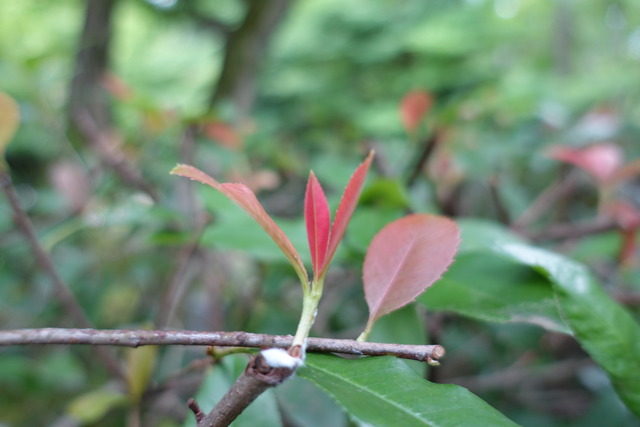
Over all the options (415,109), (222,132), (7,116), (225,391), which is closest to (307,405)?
(225,391)

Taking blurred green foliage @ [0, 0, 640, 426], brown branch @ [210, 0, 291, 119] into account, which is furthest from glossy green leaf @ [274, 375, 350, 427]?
brown branch @ [210, 0, 291, 119]

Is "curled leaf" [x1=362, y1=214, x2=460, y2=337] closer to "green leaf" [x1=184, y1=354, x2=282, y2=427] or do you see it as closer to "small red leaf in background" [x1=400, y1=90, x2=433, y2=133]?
"green leaf" [x1=184, y1=354, x2=282, y2=427]

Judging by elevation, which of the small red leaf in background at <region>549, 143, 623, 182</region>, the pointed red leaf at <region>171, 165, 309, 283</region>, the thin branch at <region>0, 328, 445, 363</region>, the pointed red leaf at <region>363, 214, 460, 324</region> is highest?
the small red leaf in background at <region>549, 143, 623, 182</region>

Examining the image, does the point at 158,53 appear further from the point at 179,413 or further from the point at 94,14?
the point at 179,413

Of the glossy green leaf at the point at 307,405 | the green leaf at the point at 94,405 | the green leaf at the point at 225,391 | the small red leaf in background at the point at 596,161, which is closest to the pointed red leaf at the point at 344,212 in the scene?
the green leaf at the point at 225,391

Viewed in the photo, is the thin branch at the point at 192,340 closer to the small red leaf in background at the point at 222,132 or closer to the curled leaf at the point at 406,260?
the curled leaf at the point at 406,260

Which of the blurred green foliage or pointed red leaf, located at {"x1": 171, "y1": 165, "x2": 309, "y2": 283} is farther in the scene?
the blurred green foliage

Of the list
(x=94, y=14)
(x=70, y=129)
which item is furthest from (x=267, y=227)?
(x=94, y=14)
